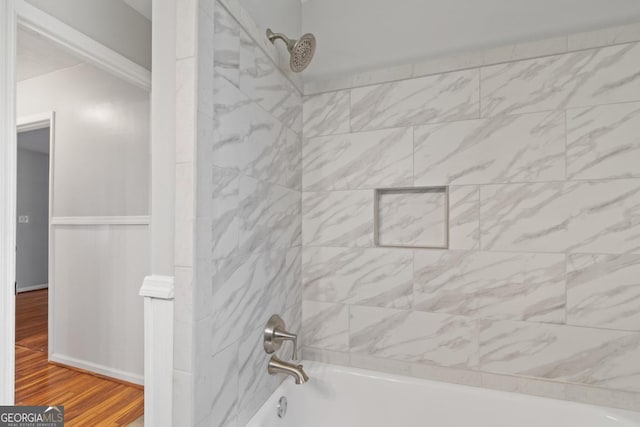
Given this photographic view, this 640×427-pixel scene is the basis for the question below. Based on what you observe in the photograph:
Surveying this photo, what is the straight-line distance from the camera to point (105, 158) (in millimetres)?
2281

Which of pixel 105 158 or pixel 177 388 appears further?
pixel 105 158

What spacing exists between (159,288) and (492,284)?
53.6 inches

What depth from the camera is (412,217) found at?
1602mm

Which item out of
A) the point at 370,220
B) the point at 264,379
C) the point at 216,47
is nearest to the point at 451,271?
the point at 370,220

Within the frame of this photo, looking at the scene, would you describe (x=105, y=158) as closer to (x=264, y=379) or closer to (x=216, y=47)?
(x=216, y=47)

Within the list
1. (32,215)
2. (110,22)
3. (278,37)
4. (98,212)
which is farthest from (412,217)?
(32,215)

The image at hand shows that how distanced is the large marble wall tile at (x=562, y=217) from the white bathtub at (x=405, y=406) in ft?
2.13

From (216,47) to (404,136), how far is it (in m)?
0.94

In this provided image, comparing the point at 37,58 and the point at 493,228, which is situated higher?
the point at 37,58

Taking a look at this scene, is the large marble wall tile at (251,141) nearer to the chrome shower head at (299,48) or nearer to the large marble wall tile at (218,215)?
the large marble wall tile at (218,215)

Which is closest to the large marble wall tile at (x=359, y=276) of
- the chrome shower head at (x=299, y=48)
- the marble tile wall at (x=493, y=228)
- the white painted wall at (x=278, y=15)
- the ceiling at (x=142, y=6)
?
the marble tile wall at (x=493, y=228)

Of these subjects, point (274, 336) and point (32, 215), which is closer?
point (274, 336)

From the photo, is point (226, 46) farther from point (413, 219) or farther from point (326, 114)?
point (413, 219)

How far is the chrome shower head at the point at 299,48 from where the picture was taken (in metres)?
1.35
